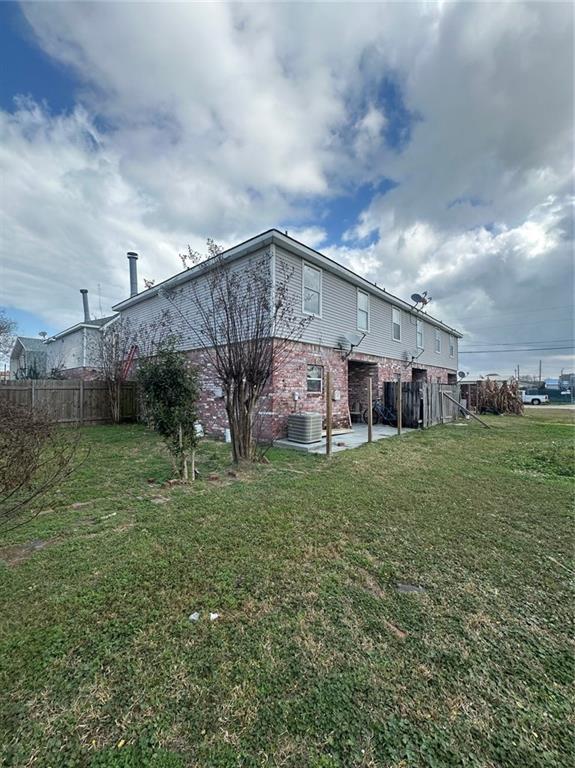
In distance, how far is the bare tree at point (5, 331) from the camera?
57.2ft

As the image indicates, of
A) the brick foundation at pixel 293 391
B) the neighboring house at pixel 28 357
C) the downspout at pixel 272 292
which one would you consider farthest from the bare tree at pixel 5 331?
the downspout at pixel 272 292

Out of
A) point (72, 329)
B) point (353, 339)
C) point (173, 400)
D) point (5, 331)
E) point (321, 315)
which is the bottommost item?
point (173, 400)

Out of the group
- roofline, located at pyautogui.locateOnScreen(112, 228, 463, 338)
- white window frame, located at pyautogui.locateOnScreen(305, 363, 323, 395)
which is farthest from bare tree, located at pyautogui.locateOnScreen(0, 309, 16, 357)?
white window frame, located at pyautogui.locateOnScreen(305, 363, 323, 395)

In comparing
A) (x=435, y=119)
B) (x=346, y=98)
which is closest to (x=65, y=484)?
(x=346, y=98)

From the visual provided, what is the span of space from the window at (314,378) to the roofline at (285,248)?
3.26 m

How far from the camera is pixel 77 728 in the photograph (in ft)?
4.75

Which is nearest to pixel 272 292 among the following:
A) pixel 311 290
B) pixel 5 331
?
pixel 311 290

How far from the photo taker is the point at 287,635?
200 cm

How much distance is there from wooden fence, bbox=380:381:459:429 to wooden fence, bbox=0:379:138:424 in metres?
10.3

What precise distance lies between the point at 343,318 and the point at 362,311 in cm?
151

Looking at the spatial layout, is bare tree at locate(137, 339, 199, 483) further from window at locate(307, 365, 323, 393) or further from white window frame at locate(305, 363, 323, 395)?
window at locate(307, 365, 323, 393)

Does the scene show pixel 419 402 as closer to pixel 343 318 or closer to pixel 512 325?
pixel 343 318

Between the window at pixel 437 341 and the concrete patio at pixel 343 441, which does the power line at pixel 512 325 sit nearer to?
the window at pixel 437 341

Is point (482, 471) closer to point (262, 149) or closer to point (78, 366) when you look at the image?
point (262, 149)
